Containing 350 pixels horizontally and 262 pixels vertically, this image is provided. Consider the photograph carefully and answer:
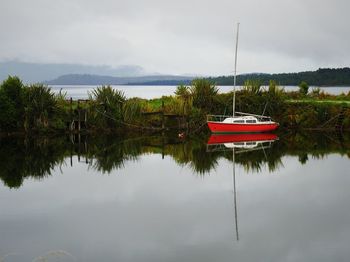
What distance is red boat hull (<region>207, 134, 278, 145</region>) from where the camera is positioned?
121 ft

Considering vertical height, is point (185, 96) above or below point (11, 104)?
above

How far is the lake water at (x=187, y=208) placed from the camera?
1388cm

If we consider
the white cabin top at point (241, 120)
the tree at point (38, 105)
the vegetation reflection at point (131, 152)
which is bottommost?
the vegetation reflection at point (131, 152)

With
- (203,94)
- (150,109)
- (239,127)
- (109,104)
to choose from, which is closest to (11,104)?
(109,104)

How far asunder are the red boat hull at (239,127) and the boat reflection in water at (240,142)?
412 millimetres

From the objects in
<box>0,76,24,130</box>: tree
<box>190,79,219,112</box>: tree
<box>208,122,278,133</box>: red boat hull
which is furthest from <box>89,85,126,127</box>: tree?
<box>208,122,278,133</box>: red boat hull

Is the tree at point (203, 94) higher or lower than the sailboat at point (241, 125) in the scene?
higher

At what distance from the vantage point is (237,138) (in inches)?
1526

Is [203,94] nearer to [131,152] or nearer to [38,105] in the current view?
[38,105]

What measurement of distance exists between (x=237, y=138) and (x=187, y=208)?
68.1 feet

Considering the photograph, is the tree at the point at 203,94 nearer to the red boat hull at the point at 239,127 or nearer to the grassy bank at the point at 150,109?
the grassy bank at the point at 150,109

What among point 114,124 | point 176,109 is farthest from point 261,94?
point 114,124

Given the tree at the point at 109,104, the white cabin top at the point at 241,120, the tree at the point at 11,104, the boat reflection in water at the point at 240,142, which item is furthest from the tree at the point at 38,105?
the white cabin top at the point at 241,120

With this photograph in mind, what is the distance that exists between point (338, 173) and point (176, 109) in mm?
19807
